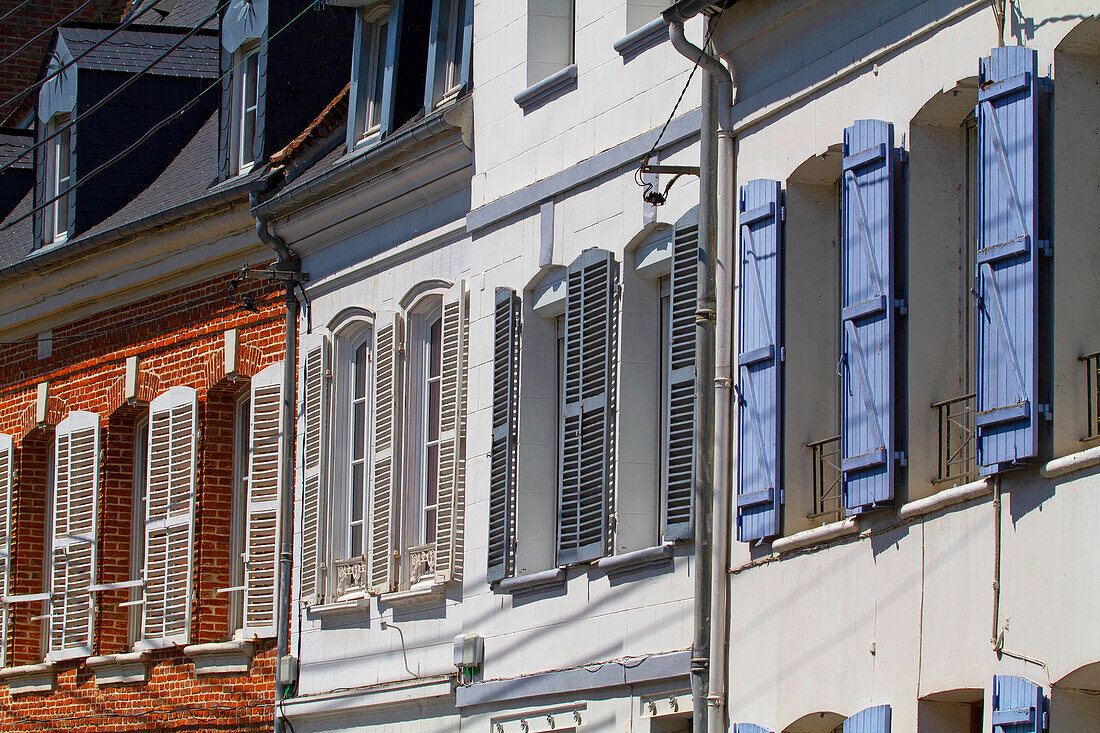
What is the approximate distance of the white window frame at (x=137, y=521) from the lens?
69.7 ft

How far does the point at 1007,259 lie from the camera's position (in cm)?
1130

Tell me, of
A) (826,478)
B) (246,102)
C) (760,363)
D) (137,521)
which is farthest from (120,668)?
(826,478)

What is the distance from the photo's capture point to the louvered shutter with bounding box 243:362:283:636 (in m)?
19.3

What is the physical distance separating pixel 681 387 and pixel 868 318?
214 cm

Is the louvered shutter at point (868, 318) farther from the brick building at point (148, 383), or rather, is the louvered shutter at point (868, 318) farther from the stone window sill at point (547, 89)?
the brick building at point (148, 383)

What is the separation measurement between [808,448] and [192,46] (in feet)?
38.0

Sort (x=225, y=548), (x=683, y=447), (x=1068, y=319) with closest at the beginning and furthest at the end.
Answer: (x=1068, y=319) < (x=683, y=447) < (x=225, y=548)

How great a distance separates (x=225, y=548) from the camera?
20.3 metres

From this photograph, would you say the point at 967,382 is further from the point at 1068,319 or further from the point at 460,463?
the point at 460,463

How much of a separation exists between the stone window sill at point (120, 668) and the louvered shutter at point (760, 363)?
836 centimetres

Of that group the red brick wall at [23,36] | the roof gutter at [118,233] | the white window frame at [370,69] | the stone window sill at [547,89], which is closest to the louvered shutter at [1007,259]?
the stone window sill at [547,89]

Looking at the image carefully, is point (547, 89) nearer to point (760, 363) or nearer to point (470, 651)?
point (760, 363)

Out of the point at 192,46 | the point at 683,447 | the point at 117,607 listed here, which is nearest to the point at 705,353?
the point at 683,447

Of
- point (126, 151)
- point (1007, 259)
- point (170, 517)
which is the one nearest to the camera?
point (1007, 259)
